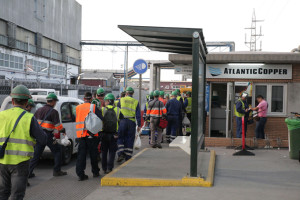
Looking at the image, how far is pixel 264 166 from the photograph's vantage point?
9.06m

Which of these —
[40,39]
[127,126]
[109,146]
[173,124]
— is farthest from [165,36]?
[40,39]

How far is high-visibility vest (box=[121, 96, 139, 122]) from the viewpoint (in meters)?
9.86

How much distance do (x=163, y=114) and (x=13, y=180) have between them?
851 centimetres

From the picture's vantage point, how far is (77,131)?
8039mm

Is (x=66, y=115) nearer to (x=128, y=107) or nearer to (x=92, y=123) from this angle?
(x=128, y=107)

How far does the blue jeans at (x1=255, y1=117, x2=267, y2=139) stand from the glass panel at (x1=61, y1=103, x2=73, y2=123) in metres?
6.18

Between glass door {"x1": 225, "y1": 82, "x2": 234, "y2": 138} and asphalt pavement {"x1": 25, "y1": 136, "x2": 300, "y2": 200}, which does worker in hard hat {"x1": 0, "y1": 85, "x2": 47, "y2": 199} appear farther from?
glass door {"x1": 225, "y1": 82, "x2": 234, "y2": 138}

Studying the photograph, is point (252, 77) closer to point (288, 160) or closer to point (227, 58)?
point (227, 58)

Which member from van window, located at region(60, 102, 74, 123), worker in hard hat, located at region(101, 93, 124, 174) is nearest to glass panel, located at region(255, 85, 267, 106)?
worker in hard hat, located at region(101, 93, 124, 174)

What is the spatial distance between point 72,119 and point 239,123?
220 inches

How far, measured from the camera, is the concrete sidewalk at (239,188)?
20.6ft

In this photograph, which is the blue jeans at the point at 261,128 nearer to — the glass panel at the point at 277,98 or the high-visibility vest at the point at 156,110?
the glass panel at the point at 277,98

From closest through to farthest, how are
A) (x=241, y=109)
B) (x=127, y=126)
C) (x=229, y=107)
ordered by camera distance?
(x=127, y=126), (x=241, y=109), (x=229, y=107)

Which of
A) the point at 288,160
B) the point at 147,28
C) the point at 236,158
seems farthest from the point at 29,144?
the point at 288,160
